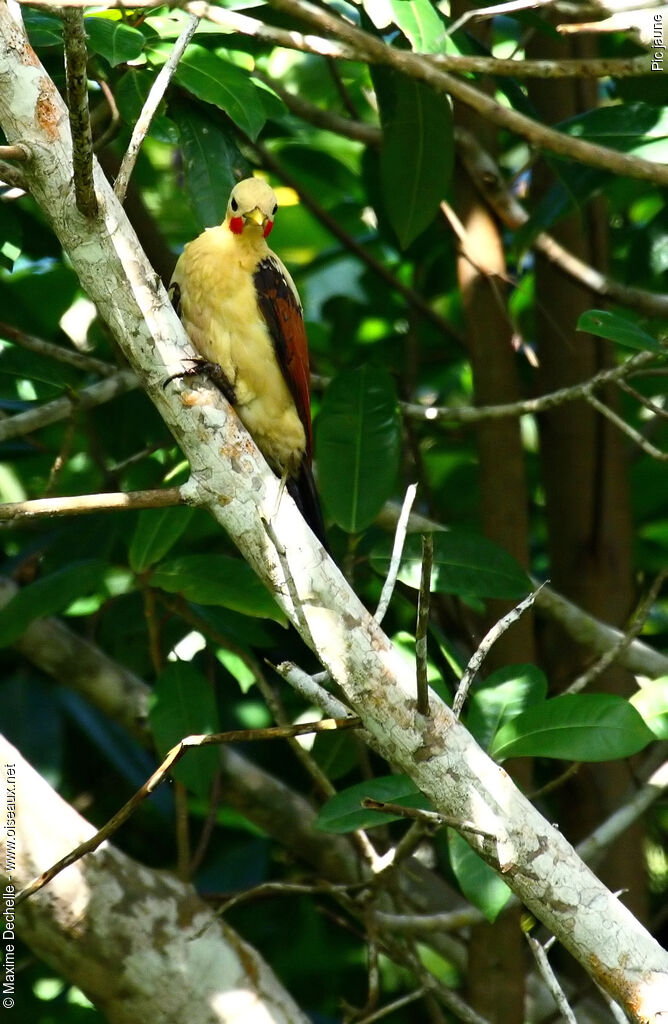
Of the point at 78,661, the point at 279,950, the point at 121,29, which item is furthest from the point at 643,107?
the point at 279,950

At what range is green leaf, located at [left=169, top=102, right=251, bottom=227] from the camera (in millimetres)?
2814

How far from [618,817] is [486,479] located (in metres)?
1.05

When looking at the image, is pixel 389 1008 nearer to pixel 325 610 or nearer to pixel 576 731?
pixel 576 731

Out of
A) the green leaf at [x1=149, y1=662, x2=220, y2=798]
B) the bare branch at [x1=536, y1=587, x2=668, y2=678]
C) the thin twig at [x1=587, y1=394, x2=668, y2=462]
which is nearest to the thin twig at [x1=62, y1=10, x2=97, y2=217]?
the thin twig at [x1=587, y1=394, x2=668, y2=462]

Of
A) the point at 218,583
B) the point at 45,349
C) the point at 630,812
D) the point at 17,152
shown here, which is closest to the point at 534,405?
the point at 218,583

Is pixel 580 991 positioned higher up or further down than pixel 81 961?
further down

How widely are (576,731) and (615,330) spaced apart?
839 mm

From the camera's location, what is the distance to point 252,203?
2.88 meters

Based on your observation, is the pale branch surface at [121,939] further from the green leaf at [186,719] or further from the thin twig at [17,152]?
the thin twig at [17,152]

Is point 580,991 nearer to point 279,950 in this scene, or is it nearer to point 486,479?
point 279,950

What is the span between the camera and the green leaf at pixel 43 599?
110 inches

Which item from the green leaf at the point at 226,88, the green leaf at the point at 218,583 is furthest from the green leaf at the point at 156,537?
the green leaf at the point at 226,88

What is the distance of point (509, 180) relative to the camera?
388 centimetres

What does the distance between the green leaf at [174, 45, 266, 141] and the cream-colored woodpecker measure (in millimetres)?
283
